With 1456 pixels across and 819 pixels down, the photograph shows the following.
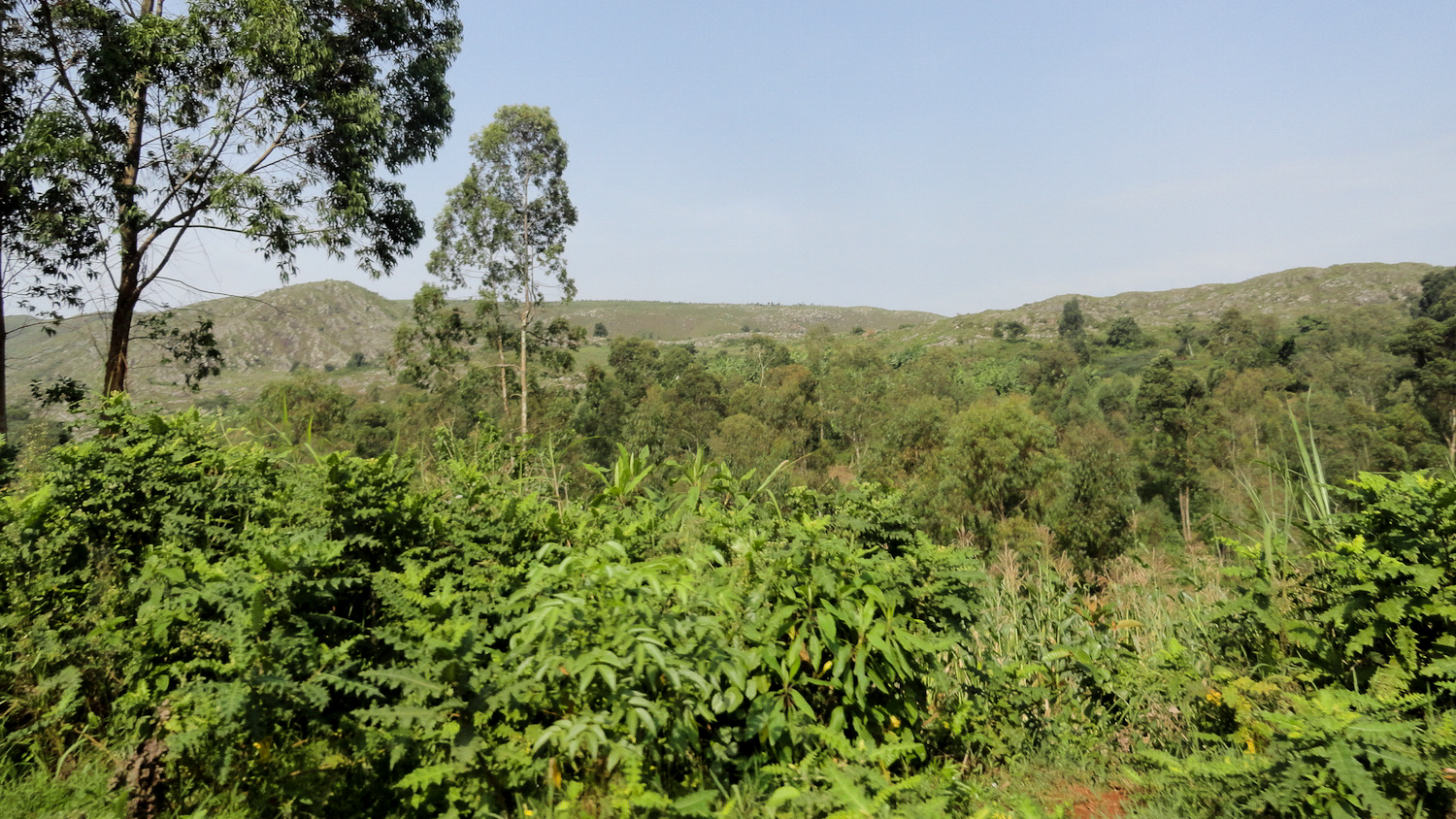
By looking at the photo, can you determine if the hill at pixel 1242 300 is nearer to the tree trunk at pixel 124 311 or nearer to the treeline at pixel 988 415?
the treeline at pixel 988 415

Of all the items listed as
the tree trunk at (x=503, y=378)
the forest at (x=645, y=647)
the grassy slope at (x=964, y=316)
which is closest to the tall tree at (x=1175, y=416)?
the tree trunk at (x=503, y=378)

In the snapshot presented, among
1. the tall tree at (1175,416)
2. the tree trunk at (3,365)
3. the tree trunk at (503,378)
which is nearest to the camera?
the tree trunk at (3,365)

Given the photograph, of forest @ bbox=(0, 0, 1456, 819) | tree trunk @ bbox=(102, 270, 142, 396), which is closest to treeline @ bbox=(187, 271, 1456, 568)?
forest @ bbox=(0, 0, 1456, 819)

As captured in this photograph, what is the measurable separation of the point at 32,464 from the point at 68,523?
180 centimetres

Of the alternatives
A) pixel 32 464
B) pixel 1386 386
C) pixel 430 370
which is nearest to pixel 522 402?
pixel 430 370

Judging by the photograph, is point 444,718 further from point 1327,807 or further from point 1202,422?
point 1202,422

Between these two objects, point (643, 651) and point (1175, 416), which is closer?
point (643, 651)

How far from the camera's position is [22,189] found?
1083cm

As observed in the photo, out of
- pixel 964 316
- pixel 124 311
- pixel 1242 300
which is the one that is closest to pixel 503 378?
pixel 124 311

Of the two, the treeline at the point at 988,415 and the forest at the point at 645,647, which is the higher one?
the forest at the point at 645,647

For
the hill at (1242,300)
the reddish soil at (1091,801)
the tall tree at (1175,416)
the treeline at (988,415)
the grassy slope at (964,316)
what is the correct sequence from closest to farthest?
the reddish soil at (1091,801)
the treeline at (988,415)
the tall tree at (1175,416)
the grassy slope at (964,316)
the hill at (1242,300)

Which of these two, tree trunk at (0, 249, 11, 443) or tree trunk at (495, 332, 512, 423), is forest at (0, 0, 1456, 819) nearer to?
tree trunk at (0, 249, 11, 443)

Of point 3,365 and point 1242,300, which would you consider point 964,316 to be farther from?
point 3,365

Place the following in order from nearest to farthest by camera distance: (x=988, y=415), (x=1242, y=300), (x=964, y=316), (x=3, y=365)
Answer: (x=3, y=365) → (x=988, y=415) → (x=1242, y=300) → (x=964, y=316)
